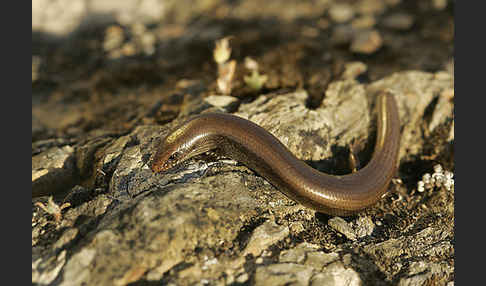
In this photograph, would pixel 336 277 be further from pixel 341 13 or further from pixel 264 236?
pixel 341 13

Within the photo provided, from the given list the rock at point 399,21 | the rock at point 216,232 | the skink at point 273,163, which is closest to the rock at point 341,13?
the rock at point 399,21

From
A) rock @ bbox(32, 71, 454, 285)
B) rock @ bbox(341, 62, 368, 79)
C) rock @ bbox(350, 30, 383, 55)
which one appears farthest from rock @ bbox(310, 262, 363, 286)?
rock @ bbox(350, 30, 383, 55)

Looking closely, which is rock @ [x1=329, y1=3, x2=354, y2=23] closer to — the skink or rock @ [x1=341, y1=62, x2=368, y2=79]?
rock @ [x1=341, y1=62, x2=368, y2=79]

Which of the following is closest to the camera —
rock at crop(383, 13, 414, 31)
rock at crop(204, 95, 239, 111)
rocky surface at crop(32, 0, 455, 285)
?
rocky surface at crop(32, 0, 455, 285)

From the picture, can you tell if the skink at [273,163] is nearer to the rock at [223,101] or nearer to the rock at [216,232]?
the rock at [216,232]

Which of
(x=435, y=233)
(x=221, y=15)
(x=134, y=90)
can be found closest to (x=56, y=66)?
(x=134, y=90)

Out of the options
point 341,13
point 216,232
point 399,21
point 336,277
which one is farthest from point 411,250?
point 341,13
